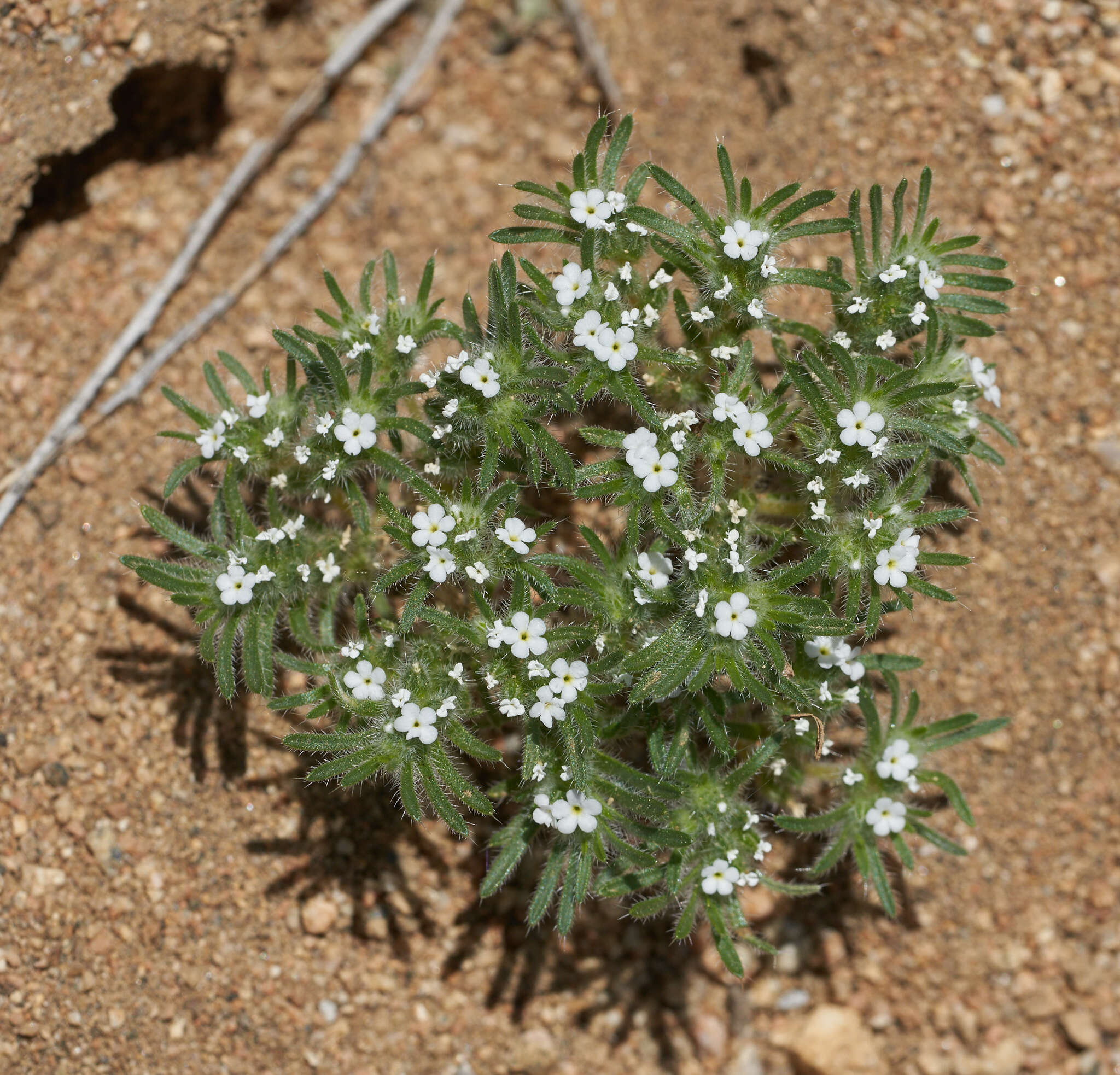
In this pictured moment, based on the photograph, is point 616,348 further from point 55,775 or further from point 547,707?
point 55,775

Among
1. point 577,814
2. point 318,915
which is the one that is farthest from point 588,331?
point 318,915

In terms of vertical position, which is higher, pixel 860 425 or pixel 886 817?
pixel 860 425

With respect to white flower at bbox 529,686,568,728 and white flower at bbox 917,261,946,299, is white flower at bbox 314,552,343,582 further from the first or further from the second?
white flower at bbox 917,261,946,299

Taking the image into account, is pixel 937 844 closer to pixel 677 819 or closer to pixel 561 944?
pixel 677 819

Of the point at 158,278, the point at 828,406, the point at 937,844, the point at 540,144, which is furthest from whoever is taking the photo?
the point at 540,144

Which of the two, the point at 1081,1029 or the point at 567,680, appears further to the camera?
the point at 1081,1029

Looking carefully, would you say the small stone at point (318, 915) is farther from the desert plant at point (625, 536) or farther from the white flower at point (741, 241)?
the white flower at point (741, 241)

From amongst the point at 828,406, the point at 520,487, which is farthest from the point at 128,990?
the point at 828,406
